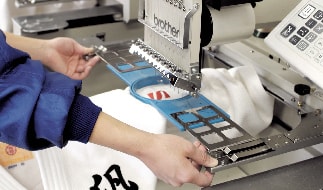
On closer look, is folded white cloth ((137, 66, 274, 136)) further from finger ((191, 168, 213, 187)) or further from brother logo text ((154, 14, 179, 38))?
finger ((191, 168, 213, 187))

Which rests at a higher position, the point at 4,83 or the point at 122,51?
the point at 4,83

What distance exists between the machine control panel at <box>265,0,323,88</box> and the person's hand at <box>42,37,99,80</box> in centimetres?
52

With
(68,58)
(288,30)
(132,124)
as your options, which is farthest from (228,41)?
(68,58)

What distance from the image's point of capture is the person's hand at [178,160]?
0.80 metres

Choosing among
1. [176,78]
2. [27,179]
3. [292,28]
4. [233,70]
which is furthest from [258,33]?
[27,179]

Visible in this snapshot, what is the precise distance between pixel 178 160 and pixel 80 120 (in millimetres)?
178

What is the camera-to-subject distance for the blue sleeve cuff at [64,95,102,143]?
777mm

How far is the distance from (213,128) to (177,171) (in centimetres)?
13

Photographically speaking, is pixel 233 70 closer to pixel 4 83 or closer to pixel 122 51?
pixel 122 51

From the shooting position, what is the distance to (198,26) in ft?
2.92

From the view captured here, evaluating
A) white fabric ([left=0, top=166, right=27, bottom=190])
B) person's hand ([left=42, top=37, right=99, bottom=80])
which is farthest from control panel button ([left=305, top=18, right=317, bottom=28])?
white fabric ([left=0, top=166, right=27, bottom=190])

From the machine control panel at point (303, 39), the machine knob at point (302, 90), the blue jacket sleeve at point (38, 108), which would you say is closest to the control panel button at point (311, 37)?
the machine control panel at point (303, 39)

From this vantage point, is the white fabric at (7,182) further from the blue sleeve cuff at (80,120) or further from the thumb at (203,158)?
the thumb at (203,158)

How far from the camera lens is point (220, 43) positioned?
98 centimetres
